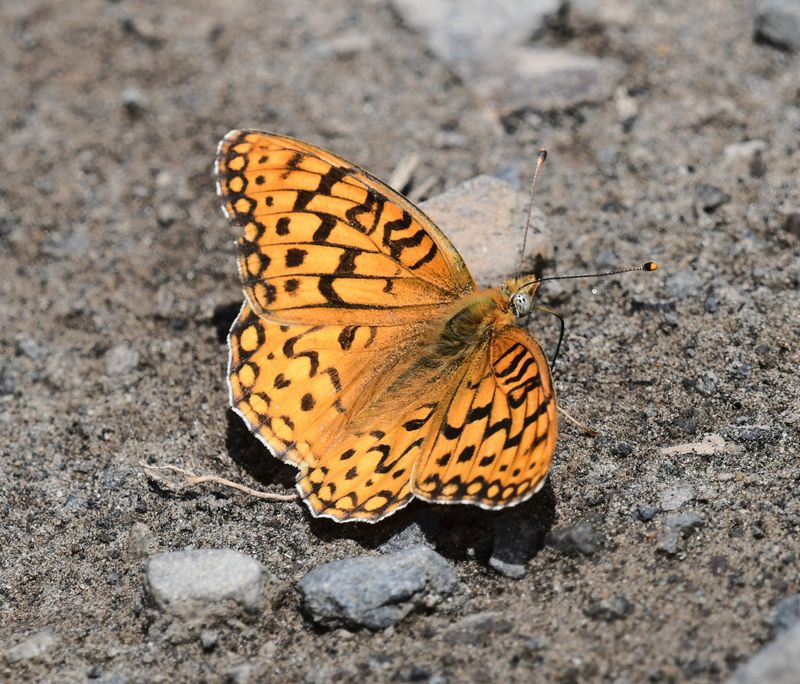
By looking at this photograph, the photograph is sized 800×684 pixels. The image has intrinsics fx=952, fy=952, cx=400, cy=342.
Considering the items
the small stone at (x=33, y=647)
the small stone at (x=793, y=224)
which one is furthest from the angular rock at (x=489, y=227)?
the small stone at (x=33, y=647)

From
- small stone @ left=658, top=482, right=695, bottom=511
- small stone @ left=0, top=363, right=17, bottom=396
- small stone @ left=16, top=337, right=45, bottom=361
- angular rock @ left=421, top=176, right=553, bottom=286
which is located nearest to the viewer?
small stone @ left=658, top=482, right=695, bottom=511

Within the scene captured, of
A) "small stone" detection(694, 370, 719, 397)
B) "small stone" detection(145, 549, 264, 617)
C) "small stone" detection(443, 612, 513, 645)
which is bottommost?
"small stone" detection(145, 549, 264, 617)

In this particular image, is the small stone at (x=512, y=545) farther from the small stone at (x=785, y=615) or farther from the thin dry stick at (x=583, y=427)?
the small stone at (x=785, y=615)

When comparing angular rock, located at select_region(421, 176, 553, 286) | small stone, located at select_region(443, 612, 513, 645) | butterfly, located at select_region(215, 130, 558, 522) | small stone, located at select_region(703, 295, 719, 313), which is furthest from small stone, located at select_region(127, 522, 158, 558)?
small stone, located at select_region(703, 295, 719, 313)

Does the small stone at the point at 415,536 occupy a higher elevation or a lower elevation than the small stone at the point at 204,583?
higher

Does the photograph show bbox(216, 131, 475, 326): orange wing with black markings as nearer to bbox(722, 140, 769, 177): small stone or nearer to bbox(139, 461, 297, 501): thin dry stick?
bbox(139, 461, 297, 501): thin dry stick

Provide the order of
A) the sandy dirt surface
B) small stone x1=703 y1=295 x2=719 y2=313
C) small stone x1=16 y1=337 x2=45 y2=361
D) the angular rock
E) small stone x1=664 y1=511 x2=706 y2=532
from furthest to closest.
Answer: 1. small stone x1=16 y1=337 x2=45 y2=361
2. the angular rock
3. small stone x1=703 y1=295 x2=719 y2=313
4. small stone x1=664 y1=511 x2=706 y2=532
5. the sandy dirt surface

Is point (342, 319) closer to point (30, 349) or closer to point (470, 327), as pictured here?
point (470, 327)

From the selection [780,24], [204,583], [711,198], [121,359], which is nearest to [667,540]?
[204,583]
